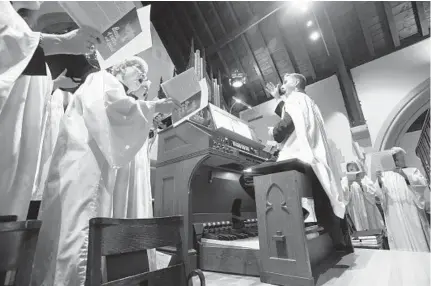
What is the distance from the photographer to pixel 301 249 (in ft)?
5.33

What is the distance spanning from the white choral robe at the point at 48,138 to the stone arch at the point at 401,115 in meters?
5.66

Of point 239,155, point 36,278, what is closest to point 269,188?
point 239,155

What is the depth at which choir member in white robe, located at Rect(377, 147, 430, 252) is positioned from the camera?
4.47 m

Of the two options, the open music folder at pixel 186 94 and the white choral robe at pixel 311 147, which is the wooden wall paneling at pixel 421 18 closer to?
the white choral robe at pixel 311 147

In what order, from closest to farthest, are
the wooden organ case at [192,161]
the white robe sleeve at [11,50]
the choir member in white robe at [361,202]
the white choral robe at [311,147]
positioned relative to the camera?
the white robe sleeve at [11,50] → the white choral robe at [311,147] → the wooden organ case at [192,161] → the choir member in white robe at [361,202]

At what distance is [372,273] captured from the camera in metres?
1.77

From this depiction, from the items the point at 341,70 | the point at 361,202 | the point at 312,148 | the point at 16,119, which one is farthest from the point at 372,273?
the point at 341,70

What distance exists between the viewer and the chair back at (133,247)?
0.70m

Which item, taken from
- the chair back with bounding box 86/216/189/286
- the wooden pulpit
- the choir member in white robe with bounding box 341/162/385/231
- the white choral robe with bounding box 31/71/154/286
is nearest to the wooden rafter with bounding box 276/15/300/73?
the choir member in white robe with bounding box 341/162/385/231

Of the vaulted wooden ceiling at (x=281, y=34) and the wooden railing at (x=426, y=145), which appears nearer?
the vaulted wooden ceiling at (x=281, y=34)

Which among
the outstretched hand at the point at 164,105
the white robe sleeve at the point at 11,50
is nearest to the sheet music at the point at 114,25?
the white robe sleeve at the point at 11,50

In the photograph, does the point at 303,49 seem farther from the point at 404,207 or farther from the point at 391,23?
the point at 404,207

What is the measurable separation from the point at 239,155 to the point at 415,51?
4.66m

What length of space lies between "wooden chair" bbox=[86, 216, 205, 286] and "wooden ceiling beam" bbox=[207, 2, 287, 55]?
520 centimetres
